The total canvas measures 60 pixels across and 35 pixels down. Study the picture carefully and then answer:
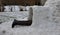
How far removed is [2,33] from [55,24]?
1.16 meters

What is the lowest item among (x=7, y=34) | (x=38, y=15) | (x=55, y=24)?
(x=7, y=34)

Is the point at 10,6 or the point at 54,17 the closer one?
the point at 54,17

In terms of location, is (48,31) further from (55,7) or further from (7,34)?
(7,34)

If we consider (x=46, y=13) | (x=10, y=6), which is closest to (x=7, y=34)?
(x=46, y=13)

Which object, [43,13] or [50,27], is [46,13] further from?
[50,27]

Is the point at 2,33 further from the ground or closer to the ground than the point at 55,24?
closer to the ground

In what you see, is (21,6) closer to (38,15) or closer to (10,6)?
(10,6)

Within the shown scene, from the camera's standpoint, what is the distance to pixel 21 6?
7305 millimetres

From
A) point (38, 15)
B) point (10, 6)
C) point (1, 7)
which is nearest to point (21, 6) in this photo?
point (10, 6)

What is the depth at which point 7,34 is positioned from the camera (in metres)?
2.82

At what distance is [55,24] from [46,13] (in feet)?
1.00

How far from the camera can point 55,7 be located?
114 inches

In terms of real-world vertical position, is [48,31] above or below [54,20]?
below

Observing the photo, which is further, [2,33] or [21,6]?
[21,6]
